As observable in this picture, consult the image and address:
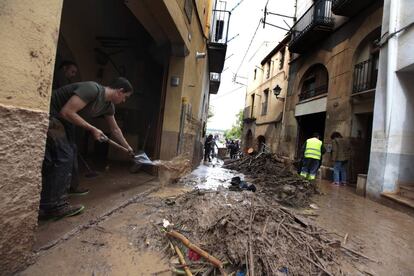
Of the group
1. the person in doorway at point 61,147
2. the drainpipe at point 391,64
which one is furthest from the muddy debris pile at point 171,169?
the drainpipe at point 391,64

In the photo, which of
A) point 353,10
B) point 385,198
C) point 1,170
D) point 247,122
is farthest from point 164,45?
point 247,122

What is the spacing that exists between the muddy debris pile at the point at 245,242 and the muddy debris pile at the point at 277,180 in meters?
2.34

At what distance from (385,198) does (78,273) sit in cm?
695

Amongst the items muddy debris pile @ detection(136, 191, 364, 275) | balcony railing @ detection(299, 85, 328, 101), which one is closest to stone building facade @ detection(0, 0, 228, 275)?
muddy debris pile @ detection(136, 191, 364, 275)

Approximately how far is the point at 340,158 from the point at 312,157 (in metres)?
1.90

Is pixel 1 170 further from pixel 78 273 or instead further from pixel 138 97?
pixel 138 97

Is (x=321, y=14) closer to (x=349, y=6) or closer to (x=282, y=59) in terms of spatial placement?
(x=349, y=6)

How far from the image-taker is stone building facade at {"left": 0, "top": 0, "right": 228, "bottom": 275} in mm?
1704

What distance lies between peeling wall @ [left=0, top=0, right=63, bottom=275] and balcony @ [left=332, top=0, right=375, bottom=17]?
11668 mm

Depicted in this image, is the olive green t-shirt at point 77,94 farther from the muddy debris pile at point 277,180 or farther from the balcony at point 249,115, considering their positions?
the balcony at point 249,115

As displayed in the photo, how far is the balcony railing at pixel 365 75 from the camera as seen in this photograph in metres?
9.97

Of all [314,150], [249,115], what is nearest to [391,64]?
[314,150]

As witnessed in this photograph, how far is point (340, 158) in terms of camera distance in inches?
384

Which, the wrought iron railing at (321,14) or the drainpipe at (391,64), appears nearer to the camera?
the drainpipe at (391,64)
